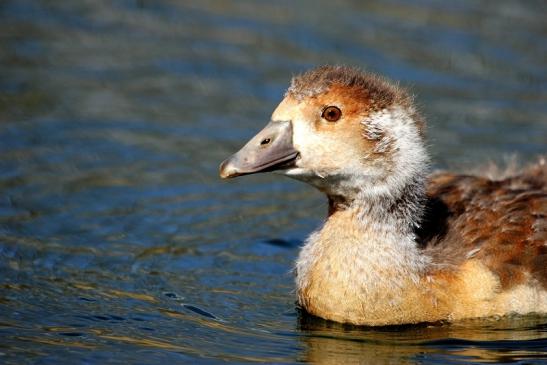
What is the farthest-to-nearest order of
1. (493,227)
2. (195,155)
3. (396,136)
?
(195,155)
(493,227)
(396,136)

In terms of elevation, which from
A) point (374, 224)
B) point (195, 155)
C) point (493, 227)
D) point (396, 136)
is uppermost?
point (195, 155)

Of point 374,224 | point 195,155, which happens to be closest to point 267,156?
point 374,224

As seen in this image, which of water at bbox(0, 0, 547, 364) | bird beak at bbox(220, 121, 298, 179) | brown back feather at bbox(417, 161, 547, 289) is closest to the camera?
bird beak at bbox(220, 121, 298, 179)

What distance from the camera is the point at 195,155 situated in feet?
42.8

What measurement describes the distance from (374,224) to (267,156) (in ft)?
3.14

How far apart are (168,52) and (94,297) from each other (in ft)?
20.4

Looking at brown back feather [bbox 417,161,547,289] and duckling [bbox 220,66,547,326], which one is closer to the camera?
duckling [bbox 220,66,547,326]

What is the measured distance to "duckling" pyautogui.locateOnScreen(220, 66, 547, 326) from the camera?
891 centimetres

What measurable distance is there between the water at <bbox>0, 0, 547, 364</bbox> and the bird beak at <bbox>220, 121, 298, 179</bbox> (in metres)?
1.24

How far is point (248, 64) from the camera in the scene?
49.8ft

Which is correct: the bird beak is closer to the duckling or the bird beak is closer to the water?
the duckling

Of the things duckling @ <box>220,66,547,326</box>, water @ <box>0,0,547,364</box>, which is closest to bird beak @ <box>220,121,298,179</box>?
duckling @ <box>220,66,547,326</box>

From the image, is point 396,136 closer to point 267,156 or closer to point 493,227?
point 267,156

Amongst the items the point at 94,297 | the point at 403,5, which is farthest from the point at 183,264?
the point at 403,5
